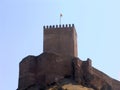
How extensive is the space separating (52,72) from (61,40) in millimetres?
7527

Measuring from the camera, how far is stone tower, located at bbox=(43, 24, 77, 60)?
3996 inches

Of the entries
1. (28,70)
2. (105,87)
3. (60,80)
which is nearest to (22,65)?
(28,70)

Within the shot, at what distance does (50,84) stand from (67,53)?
777 cm

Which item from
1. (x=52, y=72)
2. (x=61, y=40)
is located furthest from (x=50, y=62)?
(x=61, y=40)

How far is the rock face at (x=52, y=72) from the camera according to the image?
3824 inches

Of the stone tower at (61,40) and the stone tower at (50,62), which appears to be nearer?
the stone tower at (50,62)

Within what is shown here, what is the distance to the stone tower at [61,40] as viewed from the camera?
333 feet

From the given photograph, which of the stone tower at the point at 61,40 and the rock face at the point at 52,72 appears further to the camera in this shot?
the stone tower at the point at 61,40

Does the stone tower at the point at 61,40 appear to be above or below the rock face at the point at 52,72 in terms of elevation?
above

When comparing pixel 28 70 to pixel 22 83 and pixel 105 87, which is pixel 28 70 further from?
pixel 105 87

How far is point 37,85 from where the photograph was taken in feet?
319

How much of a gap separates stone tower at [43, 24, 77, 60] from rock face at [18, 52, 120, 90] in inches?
98.6

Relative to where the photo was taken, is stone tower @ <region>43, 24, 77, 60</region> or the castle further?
stone tower @ <region>43, 24, 77, 60</region>

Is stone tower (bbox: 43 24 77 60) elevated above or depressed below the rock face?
above
